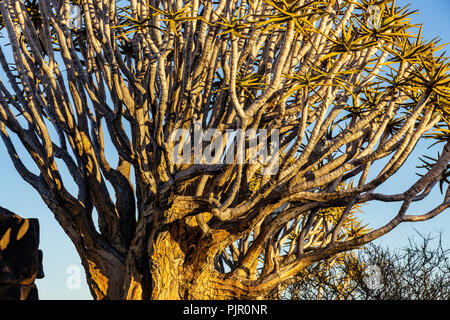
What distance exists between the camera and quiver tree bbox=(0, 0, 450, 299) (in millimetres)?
6273

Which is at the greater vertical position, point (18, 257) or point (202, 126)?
point (202, 126)

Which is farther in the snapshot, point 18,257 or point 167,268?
point 167,268

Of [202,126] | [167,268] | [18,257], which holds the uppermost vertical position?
[202,126]

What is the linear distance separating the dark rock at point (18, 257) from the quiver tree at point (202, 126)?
73 cm

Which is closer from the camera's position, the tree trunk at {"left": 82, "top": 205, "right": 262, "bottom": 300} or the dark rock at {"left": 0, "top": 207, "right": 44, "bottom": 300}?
the dark rock at {"left": 0, "top": 207, "right": 44, "bottom": 300}

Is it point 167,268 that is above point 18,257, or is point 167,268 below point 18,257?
below

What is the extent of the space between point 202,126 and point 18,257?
3.16 metres

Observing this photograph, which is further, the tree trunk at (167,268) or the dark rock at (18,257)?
the tree trunk at (167,268)

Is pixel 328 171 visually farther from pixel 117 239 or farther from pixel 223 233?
pixel 117 239

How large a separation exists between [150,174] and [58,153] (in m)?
2.15

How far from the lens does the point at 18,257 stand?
6.81m

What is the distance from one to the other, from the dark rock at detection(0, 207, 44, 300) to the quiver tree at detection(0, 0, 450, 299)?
0.73m

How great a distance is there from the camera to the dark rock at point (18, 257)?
6527 mm
